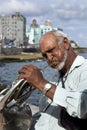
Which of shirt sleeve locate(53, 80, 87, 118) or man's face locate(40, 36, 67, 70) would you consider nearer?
shirt sleeve locate(53, 80, 87, 118)

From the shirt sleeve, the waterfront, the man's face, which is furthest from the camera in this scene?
the waterfront

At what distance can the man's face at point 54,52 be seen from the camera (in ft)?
15.3

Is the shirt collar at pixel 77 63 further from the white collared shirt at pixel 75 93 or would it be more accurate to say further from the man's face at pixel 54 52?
the man's face at pixel 54 52

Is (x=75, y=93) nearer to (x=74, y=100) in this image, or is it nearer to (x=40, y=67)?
(x=74, y=100)

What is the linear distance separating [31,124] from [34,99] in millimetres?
14372

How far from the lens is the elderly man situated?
4.18 meters

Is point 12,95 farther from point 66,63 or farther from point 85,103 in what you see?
point 85,103

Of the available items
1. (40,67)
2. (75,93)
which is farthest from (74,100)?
(40,67)

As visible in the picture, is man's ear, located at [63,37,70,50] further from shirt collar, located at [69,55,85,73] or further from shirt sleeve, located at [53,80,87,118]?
shirt sleeve, located at [53,80,87,118]

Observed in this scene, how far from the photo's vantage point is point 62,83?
490cm

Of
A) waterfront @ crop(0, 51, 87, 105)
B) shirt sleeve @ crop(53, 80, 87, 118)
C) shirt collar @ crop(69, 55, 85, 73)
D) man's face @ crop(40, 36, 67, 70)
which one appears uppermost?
man's face @ crop(40, 36, 67, 70)

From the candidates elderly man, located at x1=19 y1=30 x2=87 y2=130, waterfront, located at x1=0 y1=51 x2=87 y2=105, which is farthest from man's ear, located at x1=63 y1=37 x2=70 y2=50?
waterfront, located at x1=0 y1=51 x2=87 y2=105

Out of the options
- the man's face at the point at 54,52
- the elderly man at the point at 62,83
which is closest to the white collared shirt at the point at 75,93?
the elderly man at the point at 62,83

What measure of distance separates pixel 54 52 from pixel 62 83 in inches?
16.2
